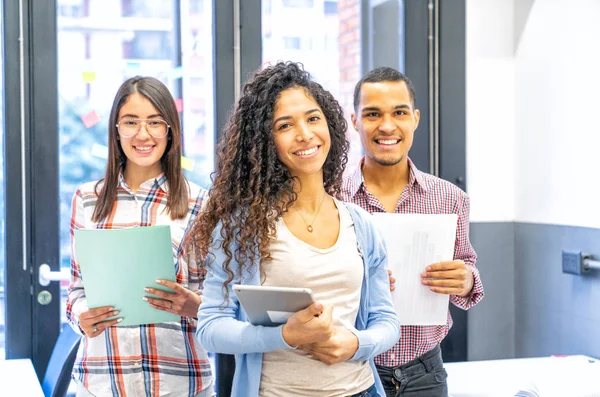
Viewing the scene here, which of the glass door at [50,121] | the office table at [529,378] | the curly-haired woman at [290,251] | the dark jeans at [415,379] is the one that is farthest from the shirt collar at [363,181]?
the glass door at [50,121]

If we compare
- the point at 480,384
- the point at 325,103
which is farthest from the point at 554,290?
the point at 325,103

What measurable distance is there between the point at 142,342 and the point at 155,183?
0.44 m

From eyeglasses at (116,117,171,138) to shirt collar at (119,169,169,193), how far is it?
0.12 metres

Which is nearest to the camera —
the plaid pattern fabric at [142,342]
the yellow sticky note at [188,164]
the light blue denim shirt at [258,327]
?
the light blue denim shirt at [258,327]

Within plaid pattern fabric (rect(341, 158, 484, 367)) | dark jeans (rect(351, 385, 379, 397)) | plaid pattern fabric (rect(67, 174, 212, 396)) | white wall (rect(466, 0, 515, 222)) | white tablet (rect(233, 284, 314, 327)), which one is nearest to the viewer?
white tablet (rect(233, 284, 314, 327))

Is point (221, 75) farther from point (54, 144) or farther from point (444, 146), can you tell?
point (444, 146)

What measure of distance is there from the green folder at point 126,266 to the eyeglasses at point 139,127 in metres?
0.33

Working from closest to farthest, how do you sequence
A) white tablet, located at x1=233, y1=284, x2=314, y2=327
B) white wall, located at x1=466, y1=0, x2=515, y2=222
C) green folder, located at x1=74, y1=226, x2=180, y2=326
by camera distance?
white tablet, located at x1=233, y1=284, x2=314, y2=327 → green folder, located at x1=74, y1=226, x2=180, y2=326 → white wall, located at x1=466, y1=0, x2=515, y2=222

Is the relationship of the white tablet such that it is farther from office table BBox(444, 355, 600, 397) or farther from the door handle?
the door handle

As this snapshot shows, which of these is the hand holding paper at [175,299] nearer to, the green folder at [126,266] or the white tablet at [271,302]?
the green folder at [126,266]

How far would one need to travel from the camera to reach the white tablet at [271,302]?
1.29m

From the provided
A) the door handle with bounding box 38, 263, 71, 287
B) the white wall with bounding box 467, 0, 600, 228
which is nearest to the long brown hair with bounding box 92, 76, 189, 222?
the door handle with bounding box 38, 263, 71, 287

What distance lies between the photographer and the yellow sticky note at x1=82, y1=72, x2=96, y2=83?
297 cm

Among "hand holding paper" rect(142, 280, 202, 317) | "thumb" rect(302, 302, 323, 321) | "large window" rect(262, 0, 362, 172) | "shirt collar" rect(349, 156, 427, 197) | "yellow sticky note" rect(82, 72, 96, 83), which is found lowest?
"hand holding paper" rect(142, 280, 202, 317)
